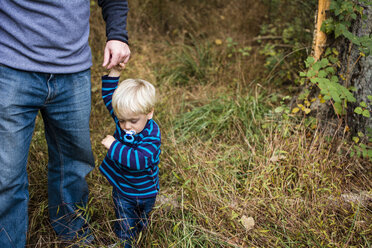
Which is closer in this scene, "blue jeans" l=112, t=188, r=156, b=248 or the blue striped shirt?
the blue striped shirt

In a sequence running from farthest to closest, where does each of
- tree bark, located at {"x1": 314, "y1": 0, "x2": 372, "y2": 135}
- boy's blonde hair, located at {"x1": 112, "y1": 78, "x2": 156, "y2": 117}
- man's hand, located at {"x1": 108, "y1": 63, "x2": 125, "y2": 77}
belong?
tree bark, located at {"x1": 314, "y1": 0, "x2": 372, "y2": 135}, man's hand, located at {"x1": 108, "y1": 63, "x2": 125, "y2": 77}, boy's blonde hair, located at {"x1": 112, "y1": 78, "x2": 156, "y2": 117}

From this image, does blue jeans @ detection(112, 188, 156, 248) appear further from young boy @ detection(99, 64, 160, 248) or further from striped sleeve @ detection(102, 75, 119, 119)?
striped sleeve @ detection(102, 75, 119, 119)

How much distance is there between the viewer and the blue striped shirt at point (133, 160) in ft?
5.29

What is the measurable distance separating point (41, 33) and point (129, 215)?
45.5 inches

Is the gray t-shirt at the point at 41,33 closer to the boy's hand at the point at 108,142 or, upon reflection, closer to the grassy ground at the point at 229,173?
the boy's hand at the point at 108,142

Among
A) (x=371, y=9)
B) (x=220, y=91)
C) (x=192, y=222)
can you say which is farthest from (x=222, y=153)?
(x=371, y=9)

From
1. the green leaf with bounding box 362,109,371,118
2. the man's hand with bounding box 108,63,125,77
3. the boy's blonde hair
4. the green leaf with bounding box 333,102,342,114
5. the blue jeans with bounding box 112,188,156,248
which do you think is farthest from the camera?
the green leaf with bounding box 333,102,342,114

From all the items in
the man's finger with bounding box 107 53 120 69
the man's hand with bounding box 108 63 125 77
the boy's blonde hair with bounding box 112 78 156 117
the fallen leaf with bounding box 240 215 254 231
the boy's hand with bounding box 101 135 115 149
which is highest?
the man's finger with bounding box 107 53 120 69

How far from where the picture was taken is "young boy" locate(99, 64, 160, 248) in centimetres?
161

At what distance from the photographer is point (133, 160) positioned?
160 centimetres

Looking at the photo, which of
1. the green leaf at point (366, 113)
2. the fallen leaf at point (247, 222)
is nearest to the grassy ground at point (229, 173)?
the fallen leaf at point (247, 222)

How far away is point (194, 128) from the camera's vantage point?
123 inches

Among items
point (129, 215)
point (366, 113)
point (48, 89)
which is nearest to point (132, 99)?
point (48, 89)

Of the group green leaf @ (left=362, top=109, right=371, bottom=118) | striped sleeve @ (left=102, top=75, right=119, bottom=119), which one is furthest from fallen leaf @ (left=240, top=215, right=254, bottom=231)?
green leaf @ (left=362, top=109, right=371, bottom=118)
